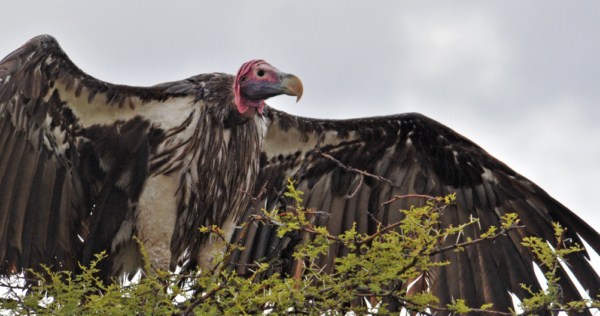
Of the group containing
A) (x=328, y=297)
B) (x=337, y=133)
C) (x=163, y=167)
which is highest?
(x=337, y=133)

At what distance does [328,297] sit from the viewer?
7445mm

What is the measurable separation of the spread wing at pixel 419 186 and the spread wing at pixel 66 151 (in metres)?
1.37

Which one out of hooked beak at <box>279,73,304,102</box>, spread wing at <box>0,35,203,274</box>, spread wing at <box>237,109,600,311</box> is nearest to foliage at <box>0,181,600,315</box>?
spread wing at <box>0,35,203,274</box>

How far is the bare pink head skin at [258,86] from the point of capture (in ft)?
31.8

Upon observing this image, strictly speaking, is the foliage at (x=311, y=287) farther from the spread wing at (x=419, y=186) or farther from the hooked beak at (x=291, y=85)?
the spread wing at (x=419, y=186)

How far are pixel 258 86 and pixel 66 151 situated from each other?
166 cm

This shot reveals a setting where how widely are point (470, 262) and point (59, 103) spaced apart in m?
3.86

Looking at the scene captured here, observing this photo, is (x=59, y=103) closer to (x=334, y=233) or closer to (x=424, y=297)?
(x=334, y=233)

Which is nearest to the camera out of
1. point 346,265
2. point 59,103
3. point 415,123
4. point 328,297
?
point 346,265

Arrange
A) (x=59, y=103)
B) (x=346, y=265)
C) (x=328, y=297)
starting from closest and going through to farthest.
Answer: (x=346, y=265) → (x=328, y=297) → (x=59, y=103)

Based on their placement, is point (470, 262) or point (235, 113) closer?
point (235, 113)

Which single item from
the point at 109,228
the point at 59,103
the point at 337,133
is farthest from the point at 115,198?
the point at 337,133

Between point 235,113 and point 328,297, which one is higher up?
point 235,113

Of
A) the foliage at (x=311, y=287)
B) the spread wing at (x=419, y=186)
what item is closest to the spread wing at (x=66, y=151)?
the spread wing at (x=419, y=186)
